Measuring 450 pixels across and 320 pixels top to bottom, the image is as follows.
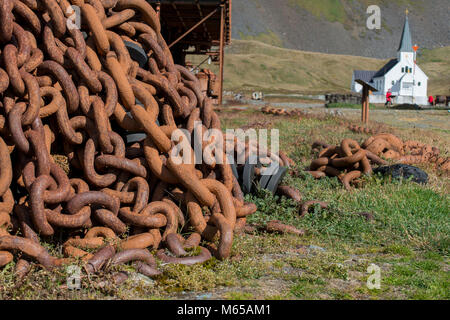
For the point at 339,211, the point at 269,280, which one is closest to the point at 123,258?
the point at 269,280

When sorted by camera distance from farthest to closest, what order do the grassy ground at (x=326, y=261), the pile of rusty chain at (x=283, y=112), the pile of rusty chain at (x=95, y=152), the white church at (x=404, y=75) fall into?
the white church at (x=404, y=75)
the pile of rusty chain at (x=283, y=112)
the pile of rusty chain at (x=95, y=152)
the grassy ground at (x=326, y=261)

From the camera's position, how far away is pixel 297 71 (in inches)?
3772

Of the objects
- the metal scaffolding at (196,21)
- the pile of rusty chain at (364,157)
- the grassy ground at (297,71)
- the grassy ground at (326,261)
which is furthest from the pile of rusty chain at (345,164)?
the grassy ground at (297,71)

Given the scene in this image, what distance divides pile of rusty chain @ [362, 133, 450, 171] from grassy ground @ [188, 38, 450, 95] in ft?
207

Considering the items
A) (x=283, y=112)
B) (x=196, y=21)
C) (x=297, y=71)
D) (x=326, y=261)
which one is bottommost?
(x=326, y=261)

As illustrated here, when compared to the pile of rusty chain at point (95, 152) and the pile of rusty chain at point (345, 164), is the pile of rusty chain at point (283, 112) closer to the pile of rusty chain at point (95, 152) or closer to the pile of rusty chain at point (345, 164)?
the pile of rusty chain at point (345, 164)

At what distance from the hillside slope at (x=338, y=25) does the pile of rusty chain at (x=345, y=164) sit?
168 meters

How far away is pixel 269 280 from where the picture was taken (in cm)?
292

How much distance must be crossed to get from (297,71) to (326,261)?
95.4 m

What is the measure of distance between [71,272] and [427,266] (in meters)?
2.33

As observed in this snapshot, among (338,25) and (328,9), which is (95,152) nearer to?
(338,25)

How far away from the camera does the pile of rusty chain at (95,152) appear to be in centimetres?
302

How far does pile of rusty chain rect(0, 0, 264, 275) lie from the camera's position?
119 inches

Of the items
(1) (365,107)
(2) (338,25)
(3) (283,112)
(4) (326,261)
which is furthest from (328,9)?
(4) (326,261)
